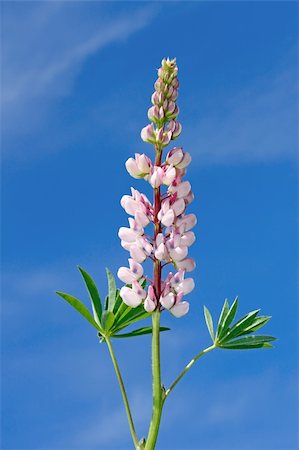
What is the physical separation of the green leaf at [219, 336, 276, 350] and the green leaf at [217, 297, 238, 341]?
0.06 m

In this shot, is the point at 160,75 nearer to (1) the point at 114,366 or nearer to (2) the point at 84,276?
(2) the point at 84,276

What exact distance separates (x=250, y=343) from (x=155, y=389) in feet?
2.47

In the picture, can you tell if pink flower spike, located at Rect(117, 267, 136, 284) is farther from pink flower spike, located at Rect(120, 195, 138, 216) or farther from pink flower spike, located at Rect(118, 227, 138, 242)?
pink flower spike, located at Rect(120, 195, 138, 216)

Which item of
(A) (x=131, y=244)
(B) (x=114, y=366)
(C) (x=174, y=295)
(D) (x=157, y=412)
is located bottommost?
(D) (x=157, y=412)

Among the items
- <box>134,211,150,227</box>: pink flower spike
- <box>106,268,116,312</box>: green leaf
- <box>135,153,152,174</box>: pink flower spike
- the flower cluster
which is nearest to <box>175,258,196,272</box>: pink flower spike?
the flower cluster

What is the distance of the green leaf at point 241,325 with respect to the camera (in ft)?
12.9

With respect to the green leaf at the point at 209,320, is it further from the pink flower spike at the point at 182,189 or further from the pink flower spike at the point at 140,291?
the pink flower spike at the point at 182,189

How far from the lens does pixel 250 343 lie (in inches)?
155

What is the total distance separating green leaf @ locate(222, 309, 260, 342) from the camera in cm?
394

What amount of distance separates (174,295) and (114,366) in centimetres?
49

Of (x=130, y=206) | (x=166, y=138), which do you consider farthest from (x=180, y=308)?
(x=166, y=138)

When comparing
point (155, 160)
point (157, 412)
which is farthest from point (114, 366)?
point (155, 160)

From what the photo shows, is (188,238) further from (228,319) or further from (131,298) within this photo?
(228,319)

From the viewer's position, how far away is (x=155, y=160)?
3.67 m
